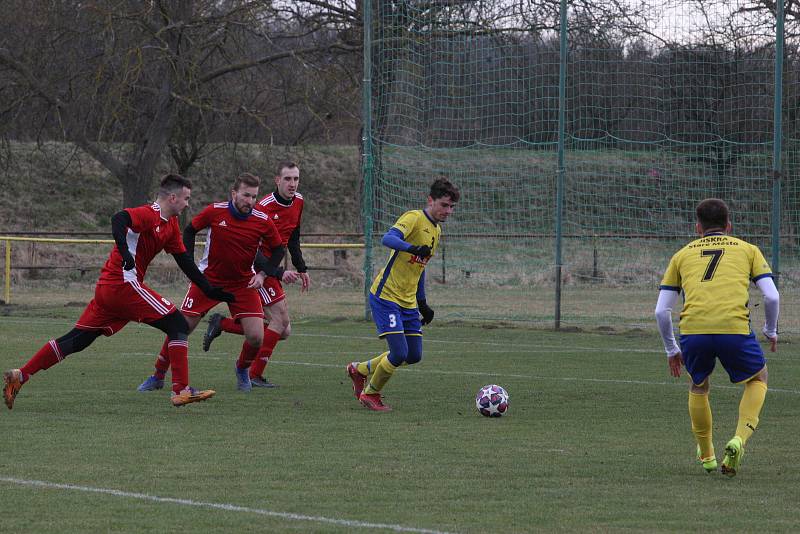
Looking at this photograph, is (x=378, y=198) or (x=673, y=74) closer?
(x=673, y=74)

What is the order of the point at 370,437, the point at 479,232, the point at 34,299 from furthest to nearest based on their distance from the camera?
1. the point at 34,299
2. the point at 479,232
3. the point at 370,437

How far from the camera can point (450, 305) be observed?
68.9ft

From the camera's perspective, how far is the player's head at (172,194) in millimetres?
8859

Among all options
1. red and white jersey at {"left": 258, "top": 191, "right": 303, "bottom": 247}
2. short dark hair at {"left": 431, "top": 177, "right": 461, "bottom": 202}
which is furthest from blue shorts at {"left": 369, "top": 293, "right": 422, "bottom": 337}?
red and white jersey at {"left": 258, "top": 191, "right": 303, "bottom": 247}

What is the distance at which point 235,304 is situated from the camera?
1020 centimetres

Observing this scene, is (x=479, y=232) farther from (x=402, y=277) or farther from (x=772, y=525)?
(x=772, y=525)

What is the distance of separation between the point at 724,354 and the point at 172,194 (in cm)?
426

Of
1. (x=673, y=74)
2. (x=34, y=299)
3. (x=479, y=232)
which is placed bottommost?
(x=34, y=299)

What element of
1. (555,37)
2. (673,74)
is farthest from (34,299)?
(673,74)

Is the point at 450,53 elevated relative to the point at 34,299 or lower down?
elevated

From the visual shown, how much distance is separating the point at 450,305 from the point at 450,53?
477 centimetres

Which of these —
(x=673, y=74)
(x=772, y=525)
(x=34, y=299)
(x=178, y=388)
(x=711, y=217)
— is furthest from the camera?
(x=34, y=299)

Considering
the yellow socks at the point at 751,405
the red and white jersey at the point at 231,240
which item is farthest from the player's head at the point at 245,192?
the yellow socks at the point at 751,405

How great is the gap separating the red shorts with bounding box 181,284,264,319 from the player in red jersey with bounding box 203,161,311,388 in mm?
566
